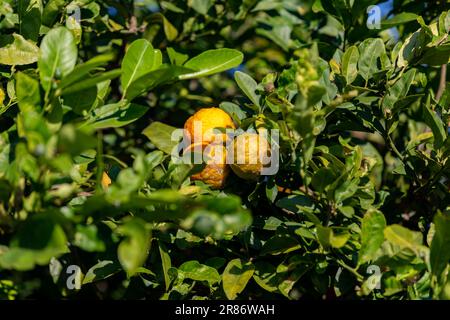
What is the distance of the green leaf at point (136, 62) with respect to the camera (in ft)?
3.12

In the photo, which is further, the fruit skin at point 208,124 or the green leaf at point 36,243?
the fruit skin at point 208,124

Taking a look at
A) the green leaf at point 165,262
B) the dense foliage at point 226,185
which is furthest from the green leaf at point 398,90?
the green leaf at point 165,262

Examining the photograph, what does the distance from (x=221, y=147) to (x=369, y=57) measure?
33cm

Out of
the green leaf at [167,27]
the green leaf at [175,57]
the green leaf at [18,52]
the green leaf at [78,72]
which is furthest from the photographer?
the green leaf at [167,27]

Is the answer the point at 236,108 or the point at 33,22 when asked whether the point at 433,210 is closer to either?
the point at 236,108

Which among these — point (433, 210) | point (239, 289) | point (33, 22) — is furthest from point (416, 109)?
point (33, 22)

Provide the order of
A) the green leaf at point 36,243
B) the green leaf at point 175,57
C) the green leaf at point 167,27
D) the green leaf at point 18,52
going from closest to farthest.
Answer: the green leaf at point 36,243
the green leaf at point 18,52
the green leaf at point 175,57
the green leaf at point 167,27

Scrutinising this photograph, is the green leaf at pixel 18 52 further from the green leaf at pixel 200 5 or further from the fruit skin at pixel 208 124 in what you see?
the green leaf at pixel 200 5

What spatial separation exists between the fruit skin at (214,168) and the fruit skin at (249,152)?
0.04 m

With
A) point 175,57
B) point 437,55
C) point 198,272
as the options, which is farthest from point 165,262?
point 437,55

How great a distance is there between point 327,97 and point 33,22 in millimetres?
568

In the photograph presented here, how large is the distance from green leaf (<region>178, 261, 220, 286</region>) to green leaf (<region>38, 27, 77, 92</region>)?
394 mm

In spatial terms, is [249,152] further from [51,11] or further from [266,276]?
[51,11]
